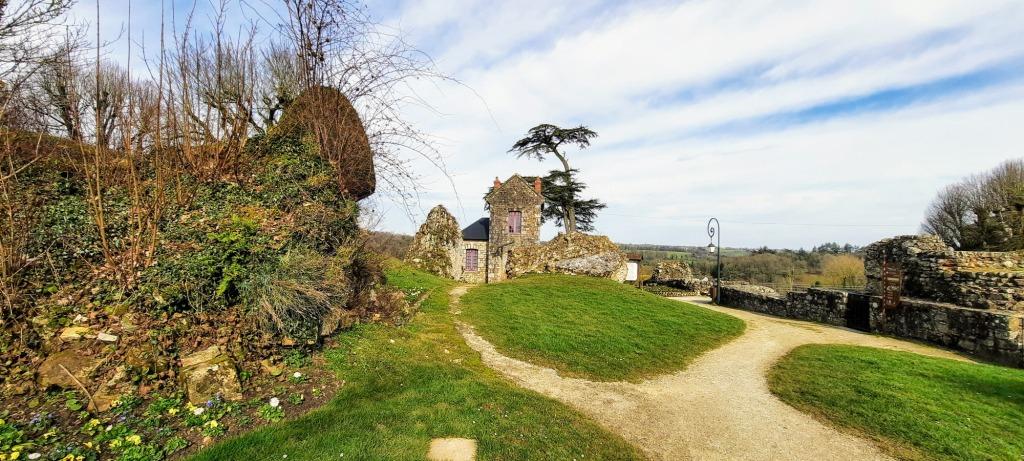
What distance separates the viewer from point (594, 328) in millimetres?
10102

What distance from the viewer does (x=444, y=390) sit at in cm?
525

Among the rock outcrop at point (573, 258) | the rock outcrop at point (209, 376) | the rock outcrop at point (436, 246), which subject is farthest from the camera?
the rock outcrop at point (436, 246)

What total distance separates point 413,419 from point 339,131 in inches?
180

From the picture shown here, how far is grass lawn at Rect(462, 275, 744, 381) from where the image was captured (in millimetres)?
7949

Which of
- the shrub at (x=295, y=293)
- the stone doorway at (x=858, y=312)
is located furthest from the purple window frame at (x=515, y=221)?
the shrub at (x=295, y=293)

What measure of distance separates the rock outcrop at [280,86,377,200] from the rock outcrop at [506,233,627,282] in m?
13.3

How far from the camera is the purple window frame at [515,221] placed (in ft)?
90.6

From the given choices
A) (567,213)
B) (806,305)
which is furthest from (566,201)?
(806,305)

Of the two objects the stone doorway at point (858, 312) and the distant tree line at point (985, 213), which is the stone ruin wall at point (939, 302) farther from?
the distant tree line at point (985, 213)

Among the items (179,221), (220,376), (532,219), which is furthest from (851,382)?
(532,219)

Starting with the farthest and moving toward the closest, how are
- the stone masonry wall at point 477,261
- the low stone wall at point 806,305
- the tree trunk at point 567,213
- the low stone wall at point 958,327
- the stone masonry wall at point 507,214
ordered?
the tree trunk at point 567,213, the stone masonry wall at point 477,261, the stone masonry wall at point 507,214, the low stone wall at point 806,305, the low stone wall at point 958,327

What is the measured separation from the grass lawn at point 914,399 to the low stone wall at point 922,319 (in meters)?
1.37

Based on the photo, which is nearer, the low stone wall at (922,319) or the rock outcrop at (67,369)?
the rock outcrop at (67,369)

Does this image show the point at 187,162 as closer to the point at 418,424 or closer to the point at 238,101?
the point at 238,101
